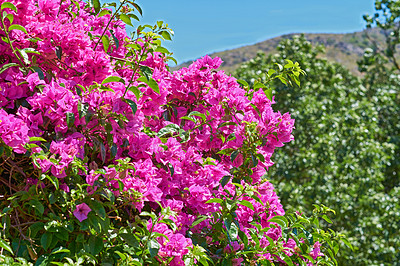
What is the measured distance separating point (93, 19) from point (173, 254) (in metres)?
1.48

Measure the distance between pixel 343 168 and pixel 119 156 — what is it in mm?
5735

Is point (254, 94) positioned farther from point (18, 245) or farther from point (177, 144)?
point (18, 245)

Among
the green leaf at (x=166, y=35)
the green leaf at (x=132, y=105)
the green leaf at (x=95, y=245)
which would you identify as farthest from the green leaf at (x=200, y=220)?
the green leaf at (x=166, y=35)

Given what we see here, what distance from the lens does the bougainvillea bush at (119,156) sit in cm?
180

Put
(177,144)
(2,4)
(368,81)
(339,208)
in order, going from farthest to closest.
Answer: (368,81)
(339,208)
(177,144)
(2,4)

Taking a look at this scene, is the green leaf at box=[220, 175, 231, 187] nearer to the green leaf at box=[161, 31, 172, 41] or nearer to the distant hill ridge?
the green leaf at box=[161, 31, 172, 41]

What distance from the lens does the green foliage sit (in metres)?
6.86

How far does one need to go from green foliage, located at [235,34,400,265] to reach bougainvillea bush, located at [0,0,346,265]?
419cm

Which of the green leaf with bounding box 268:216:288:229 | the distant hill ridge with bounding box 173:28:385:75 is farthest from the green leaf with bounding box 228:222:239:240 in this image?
the distant hill ridge with bounding box 173:28:385:75

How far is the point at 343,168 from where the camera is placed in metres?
7.13

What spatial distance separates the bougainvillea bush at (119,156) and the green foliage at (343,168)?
419cm

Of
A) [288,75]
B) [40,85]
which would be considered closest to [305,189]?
[288,75]

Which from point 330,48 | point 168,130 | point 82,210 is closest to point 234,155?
point 168,130

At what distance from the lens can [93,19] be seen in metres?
2.62
